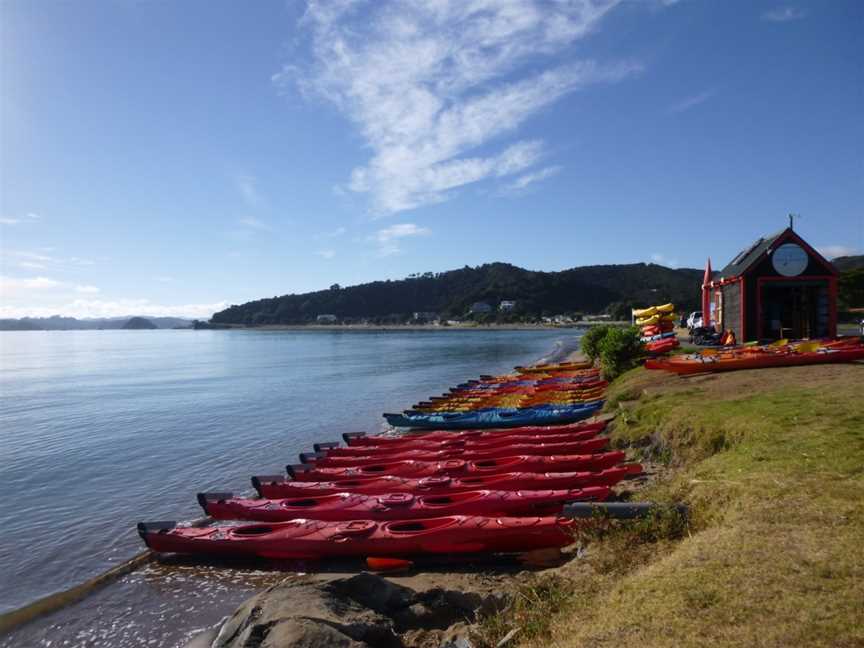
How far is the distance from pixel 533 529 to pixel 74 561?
29.6 ft

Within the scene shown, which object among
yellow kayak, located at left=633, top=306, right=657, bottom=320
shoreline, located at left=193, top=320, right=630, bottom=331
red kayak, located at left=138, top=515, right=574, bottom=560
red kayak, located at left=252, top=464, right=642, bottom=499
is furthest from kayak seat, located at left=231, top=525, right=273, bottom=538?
shoreline, located at left=193, top=320, right=630, bottom=331

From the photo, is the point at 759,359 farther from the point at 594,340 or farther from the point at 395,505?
the point at 594,340

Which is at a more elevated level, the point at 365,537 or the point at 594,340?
the point at 594,340

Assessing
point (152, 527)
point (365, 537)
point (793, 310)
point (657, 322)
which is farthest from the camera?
point (657, 322)

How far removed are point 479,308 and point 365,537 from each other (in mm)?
174110

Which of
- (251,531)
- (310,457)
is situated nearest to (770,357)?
(310,457)

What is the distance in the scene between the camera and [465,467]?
12.5 metres

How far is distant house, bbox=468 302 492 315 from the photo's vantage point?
179525 millimetres

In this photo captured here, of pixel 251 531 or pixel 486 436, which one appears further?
pixel 486 436

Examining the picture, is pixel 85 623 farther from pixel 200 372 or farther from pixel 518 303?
pixel 518 303

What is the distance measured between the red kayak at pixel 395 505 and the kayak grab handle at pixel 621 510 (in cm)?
88

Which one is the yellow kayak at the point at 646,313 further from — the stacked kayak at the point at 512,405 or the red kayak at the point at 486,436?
the red kayak at the point at 486,436

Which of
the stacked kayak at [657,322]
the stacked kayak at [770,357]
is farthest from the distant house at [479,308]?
the stacked kayak at [770,357]

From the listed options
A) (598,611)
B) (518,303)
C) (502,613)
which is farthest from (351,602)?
(518,303)
